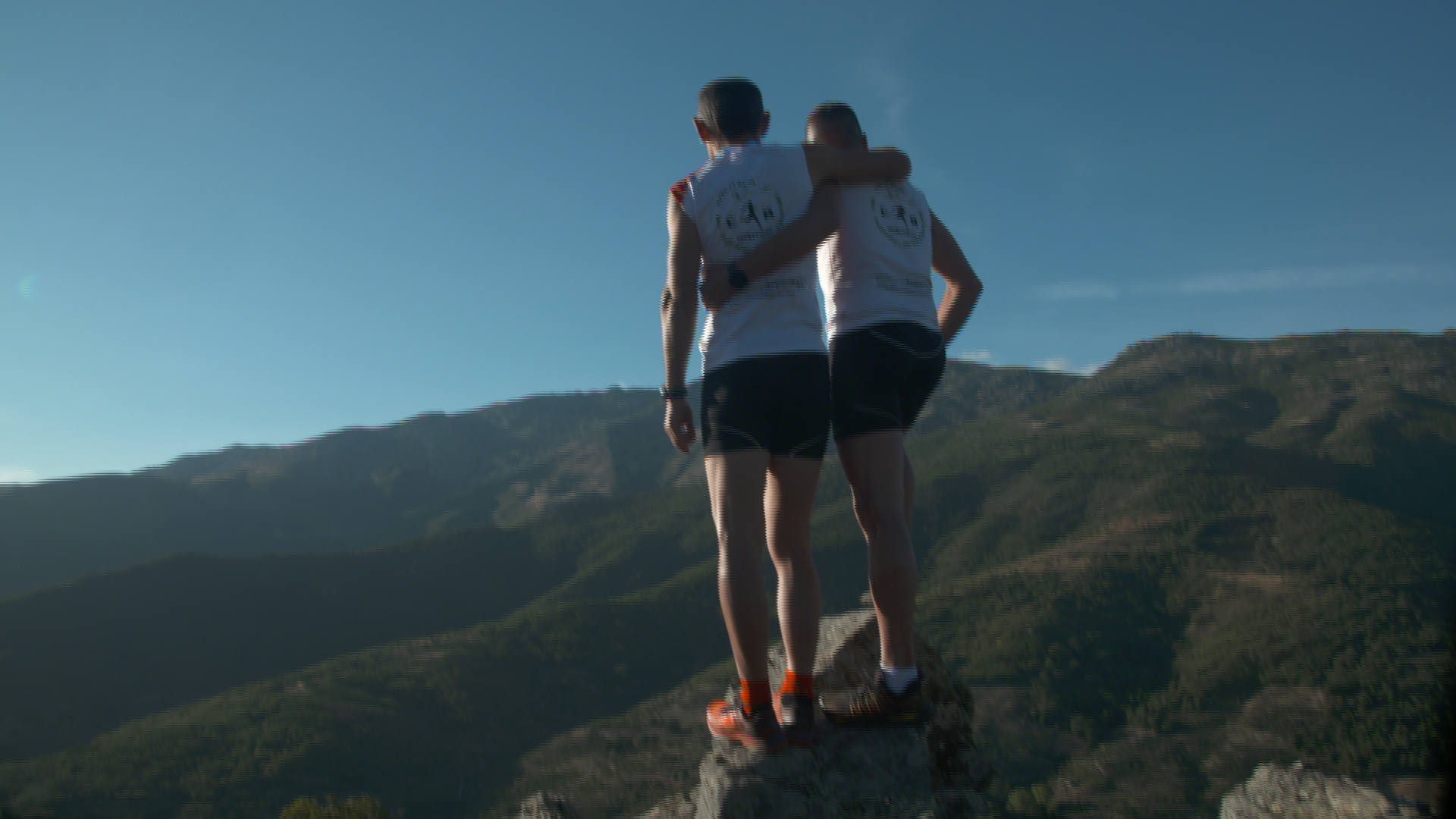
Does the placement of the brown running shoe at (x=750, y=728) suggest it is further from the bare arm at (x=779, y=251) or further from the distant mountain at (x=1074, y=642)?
the distant mountain at (x=1074, y=642)

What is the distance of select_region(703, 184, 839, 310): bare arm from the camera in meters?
4.36

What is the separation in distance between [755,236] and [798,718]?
7.25 ft

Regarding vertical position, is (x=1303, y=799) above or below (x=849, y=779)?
below

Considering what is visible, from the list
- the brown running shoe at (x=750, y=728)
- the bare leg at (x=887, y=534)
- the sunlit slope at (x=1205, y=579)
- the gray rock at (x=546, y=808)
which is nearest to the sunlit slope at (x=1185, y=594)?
the sunlit slope at (x=1205, y=579)

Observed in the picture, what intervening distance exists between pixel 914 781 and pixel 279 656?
496 ft

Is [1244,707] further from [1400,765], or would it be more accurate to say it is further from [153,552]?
[153,552]

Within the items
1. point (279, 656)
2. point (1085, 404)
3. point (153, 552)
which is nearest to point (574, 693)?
point (279, 656)

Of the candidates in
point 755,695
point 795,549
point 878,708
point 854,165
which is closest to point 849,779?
point 878,708

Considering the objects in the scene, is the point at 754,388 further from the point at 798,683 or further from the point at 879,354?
the point at 798,683

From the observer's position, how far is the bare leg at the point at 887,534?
4.59m

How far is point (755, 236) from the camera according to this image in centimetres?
447

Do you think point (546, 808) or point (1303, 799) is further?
point (546, 808)

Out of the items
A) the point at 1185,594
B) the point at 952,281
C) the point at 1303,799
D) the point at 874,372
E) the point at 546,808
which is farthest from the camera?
the point at 1185,594

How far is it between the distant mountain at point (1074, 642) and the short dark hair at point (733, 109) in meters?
59.0
